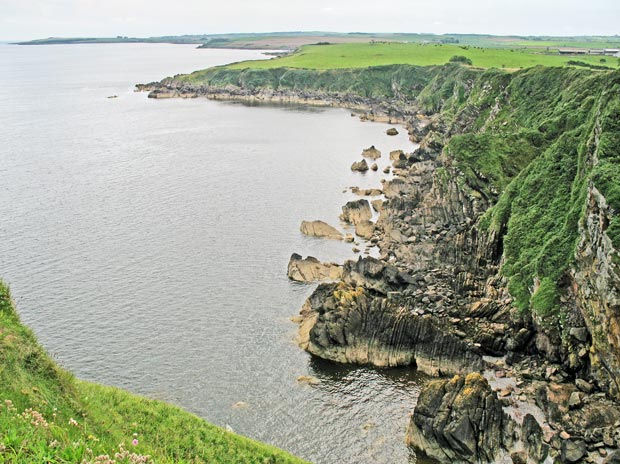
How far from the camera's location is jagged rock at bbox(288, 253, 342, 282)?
7594 cm

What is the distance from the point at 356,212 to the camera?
98625 millimetres

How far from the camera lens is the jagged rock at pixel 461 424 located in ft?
142

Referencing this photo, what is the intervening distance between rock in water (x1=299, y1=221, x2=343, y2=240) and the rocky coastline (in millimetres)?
8739

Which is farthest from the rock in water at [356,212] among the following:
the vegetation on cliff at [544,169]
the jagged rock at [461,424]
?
the jagged rock at [461,424]

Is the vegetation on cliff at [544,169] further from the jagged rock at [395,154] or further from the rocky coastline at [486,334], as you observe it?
the jagged rock at [395,154]

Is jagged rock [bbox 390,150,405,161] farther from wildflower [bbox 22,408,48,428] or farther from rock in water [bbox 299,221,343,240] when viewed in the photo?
wildflower [bbox 22,408,48,428]

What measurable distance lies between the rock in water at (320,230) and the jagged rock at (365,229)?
2969 mm

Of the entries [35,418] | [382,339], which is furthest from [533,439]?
[35,418]

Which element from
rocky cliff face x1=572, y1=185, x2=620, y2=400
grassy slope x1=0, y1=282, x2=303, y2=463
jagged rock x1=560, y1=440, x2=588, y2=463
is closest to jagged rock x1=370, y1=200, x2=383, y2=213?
rocky cliff face x1=572, y1=185, x2=620, y2=400

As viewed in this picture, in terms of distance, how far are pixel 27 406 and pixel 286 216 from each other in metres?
78.3

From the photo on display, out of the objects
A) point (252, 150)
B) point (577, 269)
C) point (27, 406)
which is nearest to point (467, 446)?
point (577, 269)

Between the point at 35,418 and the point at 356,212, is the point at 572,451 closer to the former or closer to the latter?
the point at 35,418

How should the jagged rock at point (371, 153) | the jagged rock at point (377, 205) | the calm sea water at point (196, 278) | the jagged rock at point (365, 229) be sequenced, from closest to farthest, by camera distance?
1. the calm sea water at point (196, 278)
2. the jagged rock at point (365, 229)
3. the jagged rock at point (377, 205)
4. the jagged rock at point (371, 153)

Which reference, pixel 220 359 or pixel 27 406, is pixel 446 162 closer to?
pixel 220 359
